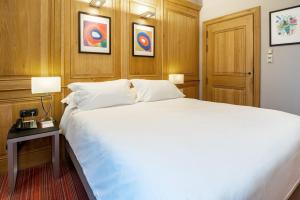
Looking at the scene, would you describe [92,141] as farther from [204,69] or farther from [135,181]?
[204,69]

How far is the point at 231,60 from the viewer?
3.53 meters

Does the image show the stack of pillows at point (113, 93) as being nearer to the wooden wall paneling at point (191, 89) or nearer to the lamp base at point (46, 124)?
the lamp base at point (46, 124)

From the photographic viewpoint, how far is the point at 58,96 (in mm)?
2400

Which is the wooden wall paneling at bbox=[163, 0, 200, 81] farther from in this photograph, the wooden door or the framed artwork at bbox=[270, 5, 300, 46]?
the framed artwork at bbox=[270, 5, 300, 46]

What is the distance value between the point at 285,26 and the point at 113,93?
2.71m

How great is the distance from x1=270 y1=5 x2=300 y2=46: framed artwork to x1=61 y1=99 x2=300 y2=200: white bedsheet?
5.56ft

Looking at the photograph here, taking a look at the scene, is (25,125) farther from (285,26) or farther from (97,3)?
(285,26)

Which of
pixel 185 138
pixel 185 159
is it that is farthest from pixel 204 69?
pixel 185 159

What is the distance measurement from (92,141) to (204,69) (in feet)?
10.7

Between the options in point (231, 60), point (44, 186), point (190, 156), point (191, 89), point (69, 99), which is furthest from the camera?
point (191, 89)

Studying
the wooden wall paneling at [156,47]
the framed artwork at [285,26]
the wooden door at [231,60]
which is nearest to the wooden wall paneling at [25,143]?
the wooden wall paneling at [156,47]

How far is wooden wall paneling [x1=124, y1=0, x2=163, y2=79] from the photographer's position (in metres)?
3.00

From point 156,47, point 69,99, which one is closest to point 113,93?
point 69,99

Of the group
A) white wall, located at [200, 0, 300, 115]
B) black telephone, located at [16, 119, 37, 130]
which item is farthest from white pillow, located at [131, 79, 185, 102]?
white wall, located at [200, 0, 300, 115]
